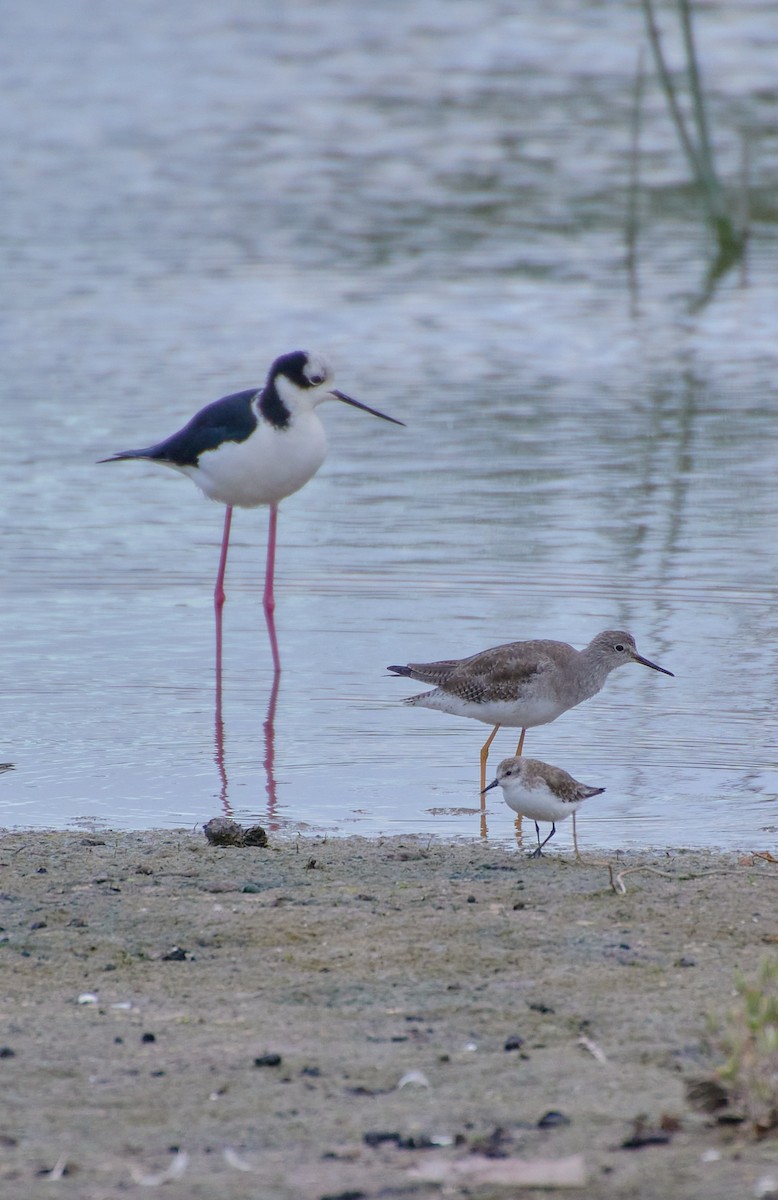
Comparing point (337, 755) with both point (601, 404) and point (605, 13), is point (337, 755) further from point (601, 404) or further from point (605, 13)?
point (605, 13)

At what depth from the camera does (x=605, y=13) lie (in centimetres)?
4622

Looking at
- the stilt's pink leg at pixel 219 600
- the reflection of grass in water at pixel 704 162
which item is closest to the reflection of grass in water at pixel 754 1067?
the stilt's pink leg at pixel 219 600

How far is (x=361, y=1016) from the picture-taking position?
5.03m

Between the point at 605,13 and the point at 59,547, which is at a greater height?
the point at 605,13

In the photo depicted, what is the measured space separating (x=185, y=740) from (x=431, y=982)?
3.29m

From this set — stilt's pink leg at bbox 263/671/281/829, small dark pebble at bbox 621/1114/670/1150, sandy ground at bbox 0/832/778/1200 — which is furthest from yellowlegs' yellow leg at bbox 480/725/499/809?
small dark pebble at bbox 621/1114/670/1150

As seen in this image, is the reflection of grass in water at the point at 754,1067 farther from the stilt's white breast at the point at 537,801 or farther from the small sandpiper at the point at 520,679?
the small sandpiper at the point at 520,679

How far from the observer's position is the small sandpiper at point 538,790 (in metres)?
6.57

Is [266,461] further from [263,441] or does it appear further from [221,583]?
[221,583]

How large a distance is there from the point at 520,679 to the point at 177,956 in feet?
8.69

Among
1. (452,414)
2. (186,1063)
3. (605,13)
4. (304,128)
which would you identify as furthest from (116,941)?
(605,13)

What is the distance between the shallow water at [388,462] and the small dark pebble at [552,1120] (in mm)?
2710

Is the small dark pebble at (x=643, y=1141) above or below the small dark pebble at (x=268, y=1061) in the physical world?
above

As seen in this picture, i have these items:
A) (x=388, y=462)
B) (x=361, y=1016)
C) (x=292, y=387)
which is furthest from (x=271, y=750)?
(x=388, y=462)
